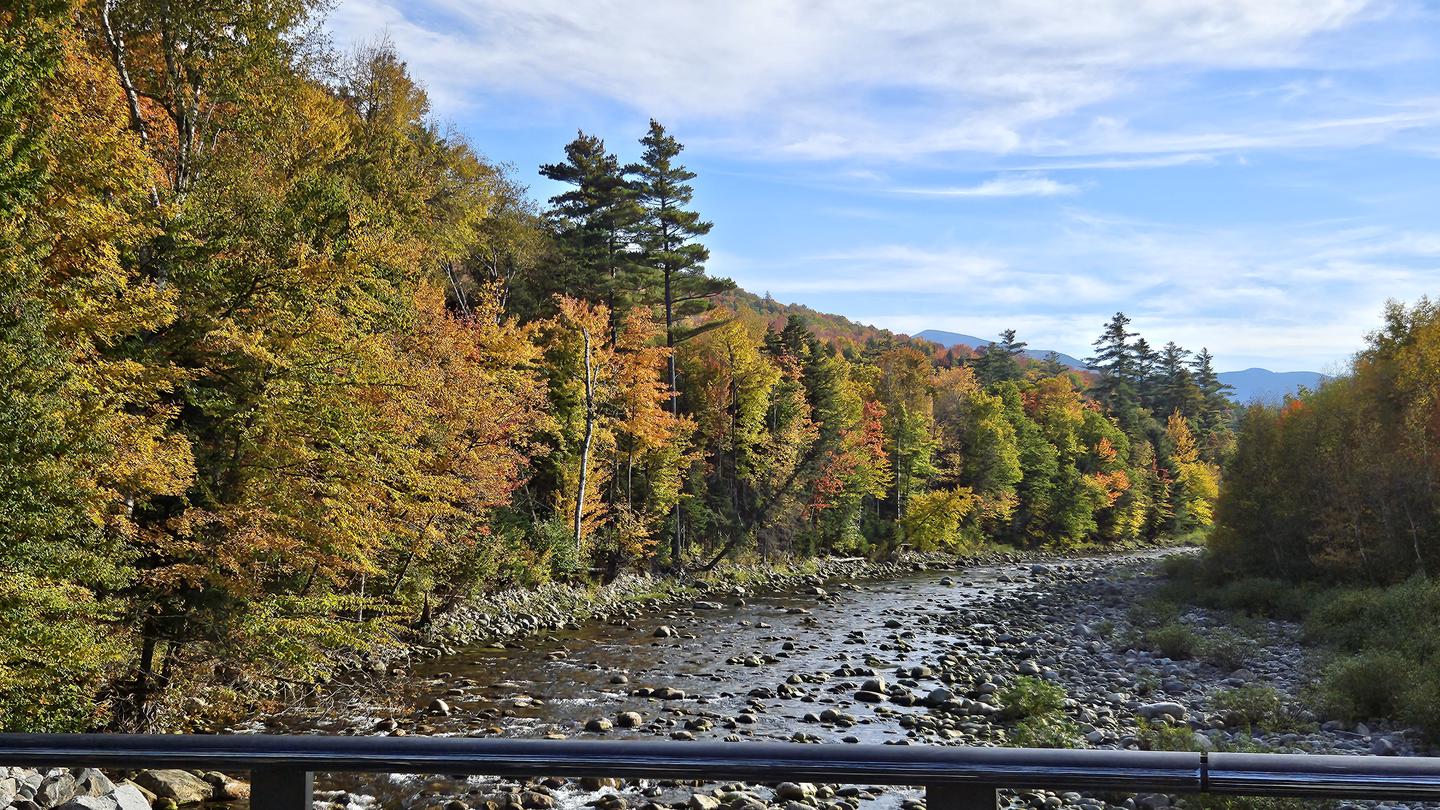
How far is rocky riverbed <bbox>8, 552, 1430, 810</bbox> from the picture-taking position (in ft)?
32.1

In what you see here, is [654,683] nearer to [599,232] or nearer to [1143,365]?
[599,232]

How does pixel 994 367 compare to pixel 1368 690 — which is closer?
pixel 1368 690

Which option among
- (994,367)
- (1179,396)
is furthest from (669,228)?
(1179,396)

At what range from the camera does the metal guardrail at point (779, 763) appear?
1808mm

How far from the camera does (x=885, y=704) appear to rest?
1505 centimetres

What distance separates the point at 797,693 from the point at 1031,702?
4.12 m

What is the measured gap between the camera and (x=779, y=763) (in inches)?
72.9

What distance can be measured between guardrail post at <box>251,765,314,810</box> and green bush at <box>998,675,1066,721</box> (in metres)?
13.8

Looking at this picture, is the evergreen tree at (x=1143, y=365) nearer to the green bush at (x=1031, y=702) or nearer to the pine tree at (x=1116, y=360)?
the pine tree at (x=1116, y=360)

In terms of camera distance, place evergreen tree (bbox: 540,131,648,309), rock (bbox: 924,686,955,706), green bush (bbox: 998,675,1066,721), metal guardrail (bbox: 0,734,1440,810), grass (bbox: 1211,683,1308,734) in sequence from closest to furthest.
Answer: metal guardrail (bbox: 0,734,1440,810)
grass (bbox: 1211,683,1308,734)
green bush (bbox: 998,675,1066,721)
rock (bbox: 924,686,955,706)
evergreen tree (bbox: 540,131,648,309)

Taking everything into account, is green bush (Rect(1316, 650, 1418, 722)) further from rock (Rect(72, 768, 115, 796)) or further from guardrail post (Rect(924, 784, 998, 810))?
rock (Rect(72, 768, 115, 796))

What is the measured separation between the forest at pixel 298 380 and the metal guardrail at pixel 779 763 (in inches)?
331

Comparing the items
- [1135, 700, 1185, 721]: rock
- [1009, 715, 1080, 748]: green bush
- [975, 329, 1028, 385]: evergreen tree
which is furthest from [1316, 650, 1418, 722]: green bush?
[975, 329, 1028, 385]: evergreen tree

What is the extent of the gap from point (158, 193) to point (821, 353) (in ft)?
115
